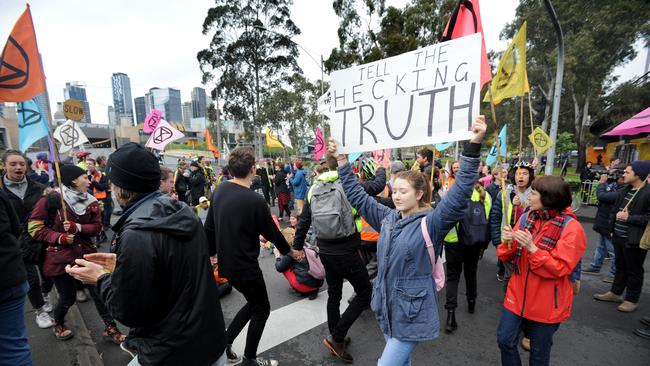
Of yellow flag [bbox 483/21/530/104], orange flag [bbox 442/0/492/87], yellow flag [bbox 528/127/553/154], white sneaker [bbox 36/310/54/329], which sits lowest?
white sneaker [bbox 36/310/54/329]

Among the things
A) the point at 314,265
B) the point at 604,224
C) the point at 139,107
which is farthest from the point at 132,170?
the point at 139,107

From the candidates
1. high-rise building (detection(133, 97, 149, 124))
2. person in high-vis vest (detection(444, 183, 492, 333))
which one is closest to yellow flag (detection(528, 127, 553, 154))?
person in high-vis vest (detection(444, 183, 492, 333))

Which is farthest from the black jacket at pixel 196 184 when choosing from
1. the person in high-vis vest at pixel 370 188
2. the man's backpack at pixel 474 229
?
the man's backpack at pixel 474 229

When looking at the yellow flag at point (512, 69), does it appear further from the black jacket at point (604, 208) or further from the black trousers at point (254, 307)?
the black jacket at point (604, 208)

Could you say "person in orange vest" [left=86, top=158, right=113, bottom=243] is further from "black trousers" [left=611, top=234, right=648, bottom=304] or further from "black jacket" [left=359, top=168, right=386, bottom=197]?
"black trousers" [left=611, top=234, right=648, bottom=304]

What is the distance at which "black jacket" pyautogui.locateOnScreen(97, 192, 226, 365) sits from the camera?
4.71 feet

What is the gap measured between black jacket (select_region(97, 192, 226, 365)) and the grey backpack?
1.38 metres

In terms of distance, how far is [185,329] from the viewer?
162 centimetres

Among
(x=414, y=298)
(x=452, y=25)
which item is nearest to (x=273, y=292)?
A: (x=414, y=298)

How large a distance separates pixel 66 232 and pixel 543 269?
4499 mm

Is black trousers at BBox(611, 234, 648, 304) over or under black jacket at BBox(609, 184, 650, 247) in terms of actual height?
under

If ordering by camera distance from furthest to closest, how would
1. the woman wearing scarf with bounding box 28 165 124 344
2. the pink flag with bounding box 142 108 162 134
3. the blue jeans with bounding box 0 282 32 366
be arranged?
the pink flag with bounding box 142 108 162 134 → the woman wearing scarf with bounding box 28 165 124 344 → the blue jeans with bounding box 0 282 32 366

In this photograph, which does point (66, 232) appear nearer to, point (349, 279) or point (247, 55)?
point (349, 279)

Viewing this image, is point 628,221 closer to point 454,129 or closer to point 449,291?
point 449,291
